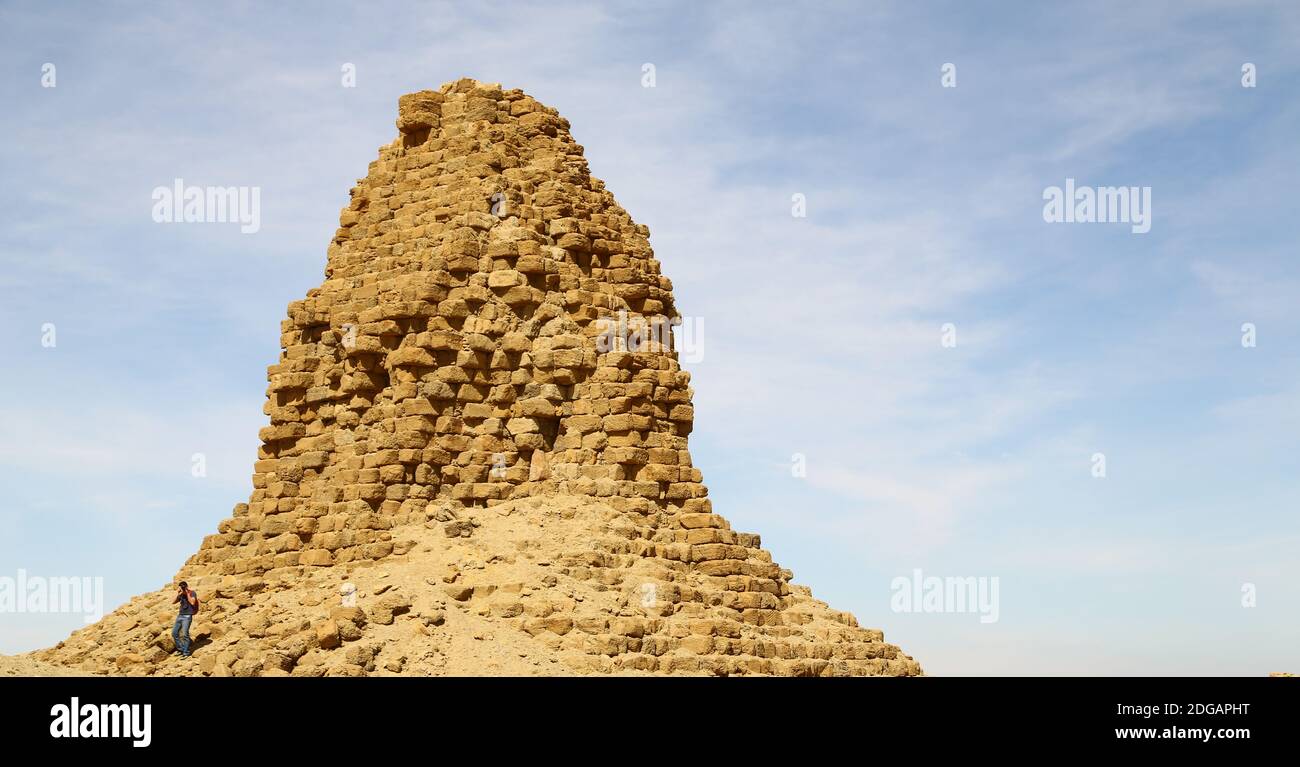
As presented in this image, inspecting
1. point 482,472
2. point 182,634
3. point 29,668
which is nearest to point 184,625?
point 182,634

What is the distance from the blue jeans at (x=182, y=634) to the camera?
2284 centimetres

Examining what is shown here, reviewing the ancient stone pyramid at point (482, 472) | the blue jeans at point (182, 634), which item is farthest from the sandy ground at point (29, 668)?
the blue jeans at point (182, 634)

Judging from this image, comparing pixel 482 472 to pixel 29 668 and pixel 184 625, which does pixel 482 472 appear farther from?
pixel 29 668

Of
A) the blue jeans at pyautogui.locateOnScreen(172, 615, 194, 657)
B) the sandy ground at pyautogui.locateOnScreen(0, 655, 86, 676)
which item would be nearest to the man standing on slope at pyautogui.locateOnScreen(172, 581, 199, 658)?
the blue jeans at pyautogui.locateOnScreen(172, 615, 194, 657)

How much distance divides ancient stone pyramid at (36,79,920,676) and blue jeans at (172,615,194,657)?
175 millimetres

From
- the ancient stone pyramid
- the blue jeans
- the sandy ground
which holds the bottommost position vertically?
the sandy ground

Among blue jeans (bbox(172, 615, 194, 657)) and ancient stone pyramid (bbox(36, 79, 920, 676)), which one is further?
blue jeans (bbox(172, 615, 194, 657))

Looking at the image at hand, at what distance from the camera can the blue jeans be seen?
74.9ft

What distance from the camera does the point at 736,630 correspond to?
74.5ft

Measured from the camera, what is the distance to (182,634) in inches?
902

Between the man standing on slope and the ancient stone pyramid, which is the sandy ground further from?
the man standing on slope
